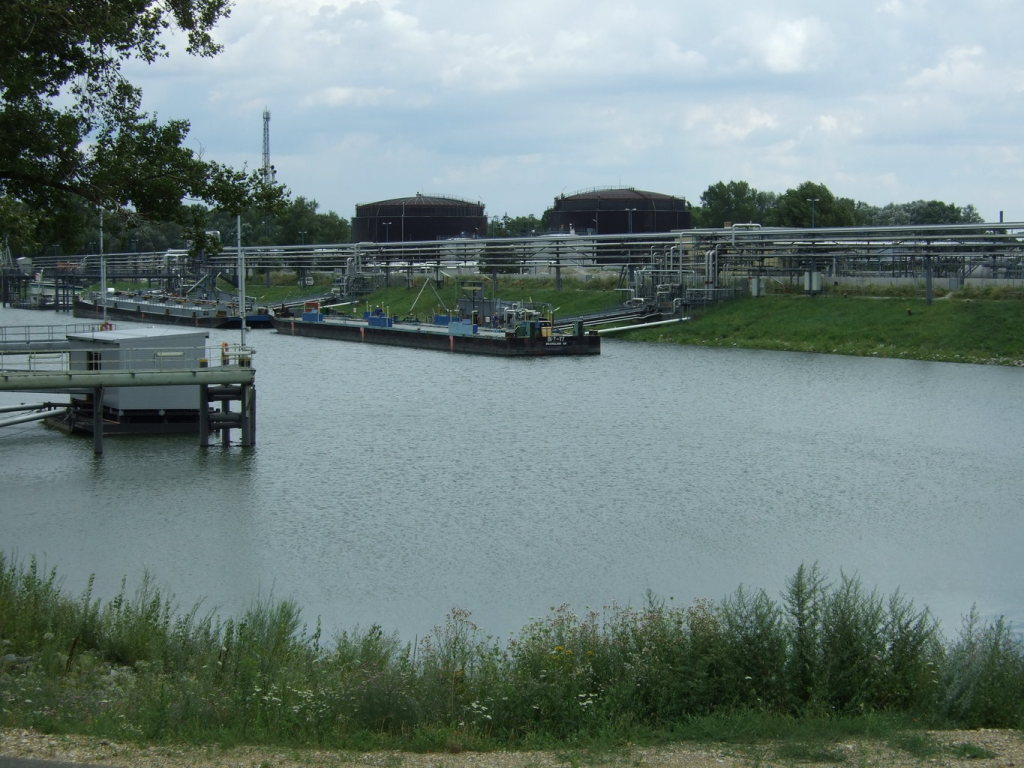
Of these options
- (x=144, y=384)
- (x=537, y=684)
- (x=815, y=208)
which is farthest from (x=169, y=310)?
(x=537, y=684)

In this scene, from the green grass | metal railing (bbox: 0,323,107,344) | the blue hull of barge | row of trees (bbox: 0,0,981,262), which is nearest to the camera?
row of trees (bbox: 0,0,981,262)

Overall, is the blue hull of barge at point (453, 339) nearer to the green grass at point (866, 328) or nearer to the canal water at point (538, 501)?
the green grass at point (866, 328)

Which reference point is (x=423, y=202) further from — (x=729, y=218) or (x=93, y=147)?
(x=93, y=147)

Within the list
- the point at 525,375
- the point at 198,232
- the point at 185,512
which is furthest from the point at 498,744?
the point at 525,375

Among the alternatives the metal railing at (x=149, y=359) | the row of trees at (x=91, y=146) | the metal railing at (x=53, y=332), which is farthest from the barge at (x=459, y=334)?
the row of trees at (x=91, y=146)

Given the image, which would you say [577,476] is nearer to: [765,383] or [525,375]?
[765,383]

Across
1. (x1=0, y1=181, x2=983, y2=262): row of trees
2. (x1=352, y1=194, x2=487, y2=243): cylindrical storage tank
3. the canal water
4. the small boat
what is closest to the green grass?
the canal water

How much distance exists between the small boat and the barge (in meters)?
6.45

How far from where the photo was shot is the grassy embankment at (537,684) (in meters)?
11.6

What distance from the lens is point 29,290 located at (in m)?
134

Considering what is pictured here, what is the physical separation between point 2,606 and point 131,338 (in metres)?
21.1

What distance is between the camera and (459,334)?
67750mm

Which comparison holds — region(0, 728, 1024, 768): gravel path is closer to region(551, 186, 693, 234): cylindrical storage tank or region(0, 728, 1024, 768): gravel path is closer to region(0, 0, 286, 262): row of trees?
region(0, 0, 286, 262): row of trees

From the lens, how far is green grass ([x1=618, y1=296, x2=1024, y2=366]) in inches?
2189
